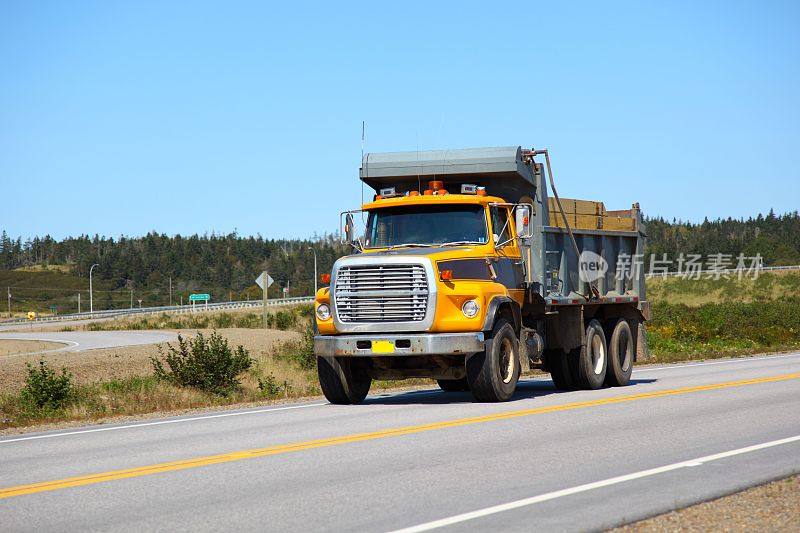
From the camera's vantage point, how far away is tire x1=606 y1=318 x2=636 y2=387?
1994 cm

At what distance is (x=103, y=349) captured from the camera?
42.3 meters

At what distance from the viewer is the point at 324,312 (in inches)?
634

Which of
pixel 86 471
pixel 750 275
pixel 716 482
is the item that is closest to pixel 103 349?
pixel 86 471

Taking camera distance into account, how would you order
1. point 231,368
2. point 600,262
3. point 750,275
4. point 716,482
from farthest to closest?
point 750,275
point 231,368
point 600,262
point 716,482

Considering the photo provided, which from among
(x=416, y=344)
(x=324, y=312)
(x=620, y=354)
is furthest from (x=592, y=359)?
(x=324, y=312)

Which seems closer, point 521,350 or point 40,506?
point 40,506

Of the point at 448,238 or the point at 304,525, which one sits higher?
the point at 448,238

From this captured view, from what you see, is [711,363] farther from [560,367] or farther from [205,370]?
[205,370]

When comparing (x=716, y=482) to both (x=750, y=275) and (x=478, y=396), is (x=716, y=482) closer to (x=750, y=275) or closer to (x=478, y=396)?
(x=478, y=396)

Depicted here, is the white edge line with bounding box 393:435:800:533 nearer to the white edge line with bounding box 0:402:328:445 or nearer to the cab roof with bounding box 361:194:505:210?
the cab roof with bounding box 361:194:505:210

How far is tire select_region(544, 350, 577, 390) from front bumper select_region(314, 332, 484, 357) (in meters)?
3.91

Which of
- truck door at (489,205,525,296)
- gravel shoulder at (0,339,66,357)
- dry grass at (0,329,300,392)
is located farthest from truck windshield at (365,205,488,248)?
gravel shoulder at (0,339,66,357)

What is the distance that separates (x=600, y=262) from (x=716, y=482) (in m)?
11.5

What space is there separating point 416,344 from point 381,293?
0.89 meters
